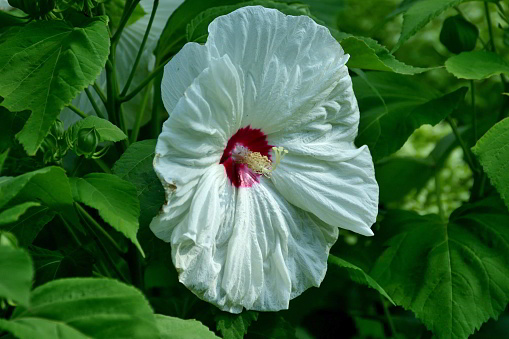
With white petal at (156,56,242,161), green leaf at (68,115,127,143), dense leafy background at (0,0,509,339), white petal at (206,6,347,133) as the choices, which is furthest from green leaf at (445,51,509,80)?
green leaf at (68,115,127,143)

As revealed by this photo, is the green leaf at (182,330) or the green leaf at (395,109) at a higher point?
the green leaf at (182,330)

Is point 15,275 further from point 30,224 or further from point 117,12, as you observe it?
point 117,12

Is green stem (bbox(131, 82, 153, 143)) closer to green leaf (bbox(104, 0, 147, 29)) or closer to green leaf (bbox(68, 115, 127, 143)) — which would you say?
green leaf (bbox(104, 0, 147, 29))

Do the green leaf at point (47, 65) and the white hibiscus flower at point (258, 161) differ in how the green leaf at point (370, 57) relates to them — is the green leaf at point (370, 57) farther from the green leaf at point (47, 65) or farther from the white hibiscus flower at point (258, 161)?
the green leaf at point (47, 65)

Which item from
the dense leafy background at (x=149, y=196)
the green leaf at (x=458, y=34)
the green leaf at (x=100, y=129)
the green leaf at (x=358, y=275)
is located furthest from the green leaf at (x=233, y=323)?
the green leaf at (x=458, y=34)

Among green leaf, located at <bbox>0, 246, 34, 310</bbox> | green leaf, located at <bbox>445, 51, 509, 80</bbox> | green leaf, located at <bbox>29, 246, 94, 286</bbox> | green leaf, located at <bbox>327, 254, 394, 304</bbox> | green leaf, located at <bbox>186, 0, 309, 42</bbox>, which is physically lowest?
green leaf, located at <bbox>327, 254, 394, 304</bbox>

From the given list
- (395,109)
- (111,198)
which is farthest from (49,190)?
(395,109)

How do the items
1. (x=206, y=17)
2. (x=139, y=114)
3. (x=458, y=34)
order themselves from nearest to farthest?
(x=206, y=17)
(x=139, y=114)
(x=458, y=34)
